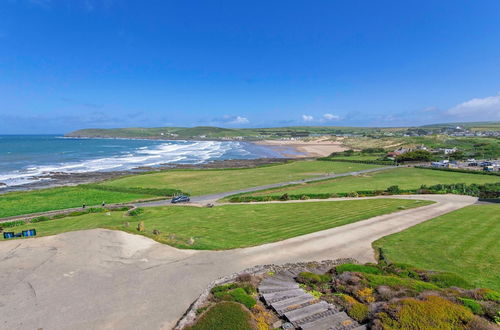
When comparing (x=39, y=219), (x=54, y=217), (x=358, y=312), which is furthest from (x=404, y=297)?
(x=39, y=219)

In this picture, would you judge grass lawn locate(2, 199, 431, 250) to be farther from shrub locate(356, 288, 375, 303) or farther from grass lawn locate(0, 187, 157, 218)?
grass lawn locate(0, 187, 157, 218)

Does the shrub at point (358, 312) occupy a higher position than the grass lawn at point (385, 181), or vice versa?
the shrub at point (358, 312)

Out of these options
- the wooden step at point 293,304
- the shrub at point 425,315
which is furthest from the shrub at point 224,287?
the shrub at point 425,315

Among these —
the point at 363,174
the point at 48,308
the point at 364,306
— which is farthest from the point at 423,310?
the point at 363,174

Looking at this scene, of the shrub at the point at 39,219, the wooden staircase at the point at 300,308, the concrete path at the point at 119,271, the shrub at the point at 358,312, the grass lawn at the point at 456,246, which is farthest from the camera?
the shrub at the point at 39,219

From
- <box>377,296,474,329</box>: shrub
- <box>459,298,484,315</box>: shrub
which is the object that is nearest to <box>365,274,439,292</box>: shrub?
<box>459,298,484,315</box>: shrub

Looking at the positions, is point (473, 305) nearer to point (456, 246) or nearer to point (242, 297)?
point (242, 297)

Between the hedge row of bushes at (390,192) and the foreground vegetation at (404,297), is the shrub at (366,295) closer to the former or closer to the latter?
the foreground vegetation at (404,297)

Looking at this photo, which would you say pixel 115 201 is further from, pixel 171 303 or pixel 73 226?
pixel 171 303
